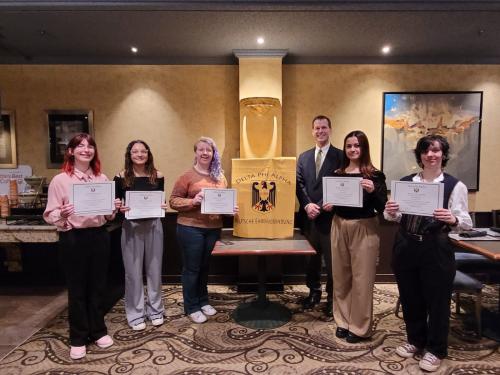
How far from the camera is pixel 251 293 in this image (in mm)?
3551

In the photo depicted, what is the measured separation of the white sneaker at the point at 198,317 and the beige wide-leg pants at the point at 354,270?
109cm

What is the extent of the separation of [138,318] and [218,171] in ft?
4.47

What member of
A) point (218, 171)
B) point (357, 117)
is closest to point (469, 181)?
point (357, 117)

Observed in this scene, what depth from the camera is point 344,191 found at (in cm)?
234

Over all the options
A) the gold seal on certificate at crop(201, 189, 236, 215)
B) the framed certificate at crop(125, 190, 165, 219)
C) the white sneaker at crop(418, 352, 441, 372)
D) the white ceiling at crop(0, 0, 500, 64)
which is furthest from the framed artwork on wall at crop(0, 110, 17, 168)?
the white sneaker at crop(418, 352, 441, 372)

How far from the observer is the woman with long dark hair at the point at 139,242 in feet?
8.57

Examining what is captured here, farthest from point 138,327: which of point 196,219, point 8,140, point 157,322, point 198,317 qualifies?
point 8,140

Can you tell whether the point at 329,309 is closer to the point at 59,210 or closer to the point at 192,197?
the point at 192,197

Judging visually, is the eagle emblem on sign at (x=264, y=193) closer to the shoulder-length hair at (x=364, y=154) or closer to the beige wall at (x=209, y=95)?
the shoulder-length hair at (x=364, y=154)

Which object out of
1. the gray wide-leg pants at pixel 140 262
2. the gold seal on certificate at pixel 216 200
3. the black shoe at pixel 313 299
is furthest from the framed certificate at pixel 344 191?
the gray wide-leg pants at pixel 140 262

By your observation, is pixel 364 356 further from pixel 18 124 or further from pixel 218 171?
pixel 18 124

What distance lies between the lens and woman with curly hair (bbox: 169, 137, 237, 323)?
2719 mm

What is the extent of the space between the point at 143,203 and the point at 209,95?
1724 millimetres

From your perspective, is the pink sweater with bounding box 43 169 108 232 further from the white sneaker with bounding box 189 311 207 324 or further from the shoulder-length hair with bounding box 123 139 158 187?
the white sneaker with bounding box 189 311 207 324
